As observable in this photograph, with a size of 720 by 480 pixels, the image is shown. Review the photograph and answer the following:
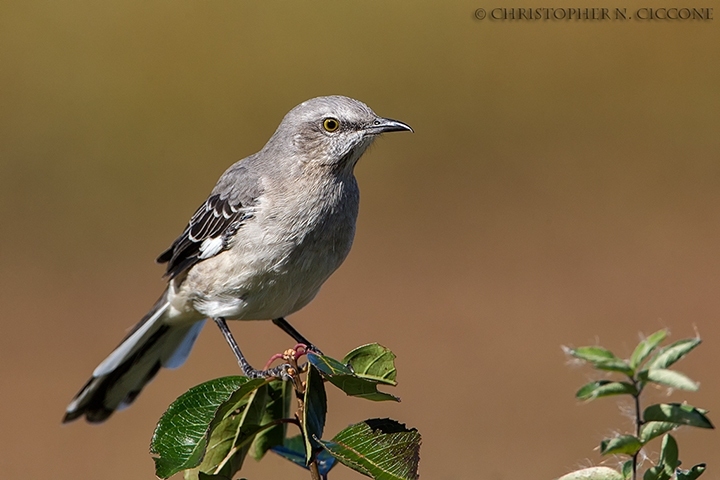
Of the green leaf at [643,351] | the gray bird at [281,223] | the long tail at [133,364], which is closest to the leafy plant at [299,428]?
the green leaf at [643,351]

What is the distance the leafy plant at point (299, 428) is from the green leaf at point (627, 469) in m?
0.64

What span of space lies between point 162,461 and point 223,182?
94.5 inches

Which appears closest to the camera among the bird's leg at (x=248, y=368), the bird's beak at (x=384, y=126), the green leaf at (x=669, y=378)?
the green leaf at (x=669, y=378)

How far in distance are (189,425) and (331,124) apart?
84.7 inches

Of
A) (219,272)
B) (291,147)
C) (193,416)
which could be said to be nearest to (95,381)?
(219,272)

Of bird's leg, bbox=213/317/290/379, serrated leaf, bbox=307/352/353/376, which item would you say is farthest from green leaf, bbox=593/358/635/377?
bird's leg, bbox=213/317/290/379

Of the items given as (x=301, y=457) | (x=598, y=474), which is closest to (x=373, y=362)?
(x=301, y=457)

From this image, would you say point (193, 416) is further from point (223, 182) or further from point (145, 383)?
point (145, 383)

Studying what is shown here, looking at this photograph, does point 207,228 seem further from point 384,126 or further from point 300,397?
point 300,397

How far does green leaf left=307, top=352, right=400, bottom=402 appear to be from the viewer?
217 centimetres

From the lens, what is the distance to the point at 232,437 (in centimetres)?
253

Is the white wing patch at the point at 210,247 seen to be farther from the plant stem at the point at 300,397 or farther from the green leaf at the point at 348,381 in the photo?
the green leaf at the point at 348,381

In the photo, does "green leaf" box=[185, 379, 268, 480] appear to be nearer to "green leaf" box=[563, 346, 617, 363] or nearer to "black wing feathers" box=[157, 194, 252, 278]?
"green leaf" box=[563, 346, 617, 363]

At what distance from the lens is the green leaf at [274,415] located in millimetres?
2809
